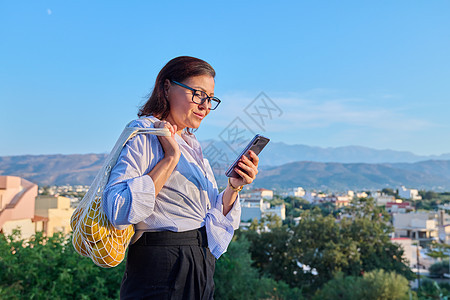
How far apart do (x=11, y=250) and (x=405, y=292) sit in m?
9.05

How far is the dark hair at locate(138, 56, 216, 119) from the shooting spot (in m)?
1.09

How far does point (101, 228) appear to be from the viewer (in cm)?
90

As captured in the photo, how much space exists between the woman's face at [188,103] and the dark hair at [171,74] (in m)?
0.01

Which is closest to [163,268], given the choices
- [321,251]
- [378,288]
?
[378,288]

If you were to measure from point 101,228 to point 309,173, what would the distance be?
199 ft

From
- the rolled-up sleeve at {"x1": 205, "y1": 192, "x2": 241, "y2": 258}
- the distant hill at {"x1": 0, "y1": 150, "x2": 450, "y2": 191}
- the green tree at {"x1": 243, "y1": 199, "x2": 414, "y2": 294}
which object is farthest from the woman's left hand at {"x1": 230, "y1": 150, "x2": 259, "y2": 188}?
the distant hill at {"x1": 0, "y1": 150, "x2": 450, "y2": 191}

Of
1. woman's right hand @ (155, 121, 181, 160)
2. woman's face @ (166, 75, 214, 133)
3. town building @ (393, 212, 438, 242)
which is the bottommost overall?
town building @ (393, 212, 438, 242)

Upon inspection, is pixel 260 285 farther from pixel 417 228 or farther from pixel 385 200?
pixel 385 200

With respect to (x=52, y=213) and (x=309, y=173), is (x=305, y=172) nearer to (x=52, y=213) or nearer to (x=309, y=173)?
(x=309, y=173)

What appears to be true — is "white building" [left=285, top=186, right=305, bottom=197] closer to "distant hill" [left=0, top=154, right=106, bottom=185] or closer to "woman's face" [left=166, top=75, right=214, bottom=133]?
"distant hill" [left=0, top=154, right=106, bottom=185]

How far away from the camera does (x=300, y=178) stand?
54500mm

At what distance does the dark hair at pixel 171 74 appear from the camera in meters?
1.09

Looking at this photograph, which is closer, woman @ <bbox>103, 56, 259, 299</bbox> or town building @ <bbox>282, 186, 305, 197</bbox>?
woman @ <bbox>103, 56, 259, 299</bbox>

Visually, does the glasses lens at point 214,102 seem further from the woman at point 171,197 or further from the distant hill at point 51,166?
the distant hill at point 51,166
